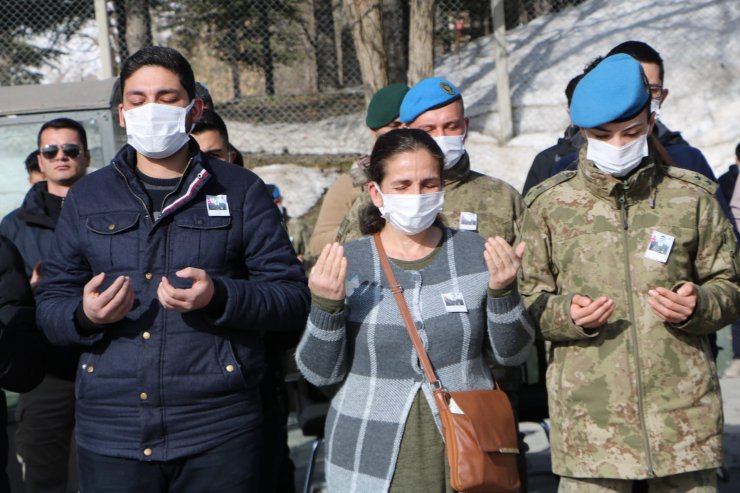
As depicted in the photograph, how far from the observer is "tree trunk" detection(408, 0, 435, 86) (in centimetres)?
1070

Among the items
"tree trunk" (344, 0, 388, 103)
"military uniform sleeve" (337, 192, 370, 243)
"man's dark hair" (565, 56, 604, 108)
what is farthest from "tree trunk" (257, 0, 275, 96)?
"military uniform sleeve" (337, 192, 370, 243)

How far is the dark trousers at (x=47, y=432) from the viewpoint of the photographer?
4715 mm

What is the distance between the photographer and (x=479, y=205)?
13.6 feet

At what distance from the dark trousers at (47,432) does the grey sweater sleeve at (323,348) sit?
2.03 metres

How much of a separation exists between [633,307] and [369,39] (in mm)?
7357

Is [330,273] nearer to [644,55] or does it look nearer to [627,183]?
[627,183]

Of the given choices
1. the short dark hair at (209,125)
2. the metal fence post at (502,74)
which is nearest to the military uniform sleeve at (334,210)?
the short dark hair at (209,125)

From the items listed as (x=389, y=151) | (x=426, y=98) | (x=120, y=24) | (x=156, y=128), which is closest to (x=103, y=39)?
(x=120, y=24)

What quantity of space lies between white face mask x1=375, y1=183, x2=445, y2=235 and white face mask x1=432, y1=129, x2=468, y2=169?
920mm

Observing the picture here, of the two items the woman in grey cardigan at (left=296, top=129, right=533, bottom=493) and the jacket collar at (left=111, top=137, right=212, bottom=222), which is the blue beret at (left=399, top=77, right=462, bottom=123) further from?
the jacket collar at (left=111, top=137, right=212, bottom=222)

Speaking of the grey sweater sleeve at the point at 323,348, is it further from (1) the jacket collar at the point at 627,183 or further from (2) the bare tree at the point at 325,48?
(2) the bare tree at the point at 325,48

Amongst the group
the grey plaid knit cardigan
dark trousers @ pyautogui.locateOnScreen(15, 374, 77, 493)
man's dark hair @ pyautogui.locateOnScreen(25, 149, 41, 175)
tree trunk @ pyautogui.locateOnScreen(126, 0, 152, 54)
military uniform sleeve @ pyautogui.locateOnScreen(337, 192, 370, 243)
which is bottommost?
dark trousers @ pyautogui.locateOnScreen(15, 374, 77, 493)

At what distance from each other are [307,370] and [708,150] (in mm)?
9476

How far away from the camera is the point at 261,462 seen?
10.4 feet
